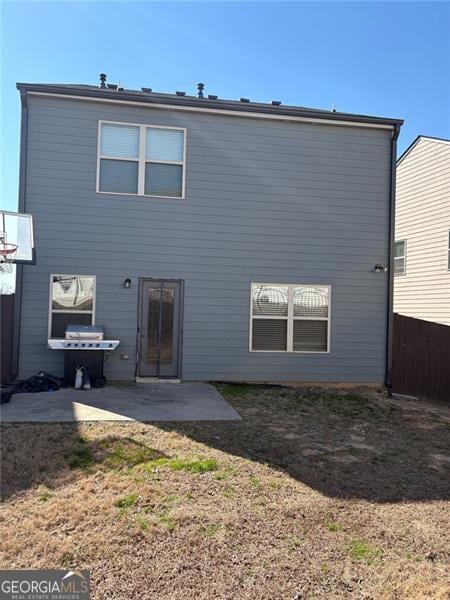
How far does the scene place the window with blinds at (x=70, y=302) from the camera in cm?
790

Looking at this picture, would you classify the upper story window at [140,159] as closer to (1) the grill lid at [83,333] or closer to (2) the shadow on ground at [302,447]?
(1) the grill lid at [83,333]

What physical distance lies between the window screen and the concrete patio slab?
168 cm

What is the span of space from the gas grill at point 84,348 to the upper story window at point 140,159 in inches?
108

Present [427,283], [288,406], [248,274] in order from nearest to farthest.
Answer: [288,406]
[248,274]
[427,283]

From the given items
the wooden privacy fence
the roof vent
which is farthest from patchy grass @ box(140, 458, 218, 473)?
the roof vent

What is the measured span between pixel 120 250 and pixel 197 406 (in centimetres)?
347

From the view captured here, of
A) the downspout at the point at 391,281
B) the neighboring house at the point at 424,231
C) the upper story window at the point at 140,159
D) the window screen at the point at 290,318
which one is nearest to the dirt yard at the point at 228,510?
the window screen at the point at 290,318

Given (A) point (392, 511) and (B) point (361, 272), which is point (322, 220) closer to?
(B) point (361, 272)

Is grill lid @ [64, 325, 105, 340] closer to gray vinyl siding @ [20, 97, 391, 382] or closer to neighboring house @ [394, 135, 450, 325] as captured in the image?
gray vinyl siding @ [20, 97, 391, 382]

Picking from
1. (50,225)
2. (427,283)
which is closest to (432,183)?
(427,283)

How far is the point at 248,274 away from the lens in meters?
8.51

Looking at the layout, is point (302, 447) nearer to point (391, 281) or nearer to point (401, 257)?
point (391, 281)

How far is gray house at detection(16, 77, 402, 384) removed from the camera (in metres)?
7.92

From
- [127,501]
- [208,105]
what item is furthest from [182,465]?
[208,105]
